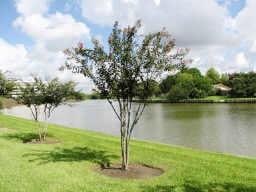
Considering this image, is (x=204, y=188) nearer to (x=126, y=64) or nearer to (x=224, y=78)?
(x=126, y=64)

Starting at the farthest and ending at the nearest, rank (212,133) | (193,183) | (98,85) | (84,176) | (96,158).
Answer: (212,133) → (96,158) → (98,85) → (84,176) → (193,183)

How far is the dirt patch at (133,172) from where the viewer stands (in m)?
8.34

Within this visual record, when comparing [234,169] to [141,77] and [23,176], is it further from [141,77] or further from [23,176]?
[23,176]

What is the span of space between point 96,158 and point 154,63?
4025mm

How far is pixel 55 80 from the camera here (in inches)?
587

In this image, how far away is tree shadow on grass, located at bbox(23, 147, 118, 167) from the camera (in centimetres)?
1011

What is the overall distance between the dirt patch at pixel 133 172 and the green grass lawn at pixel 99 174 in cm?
28

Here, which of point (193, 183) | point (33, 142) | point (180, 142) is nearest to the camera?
point (193, 183)

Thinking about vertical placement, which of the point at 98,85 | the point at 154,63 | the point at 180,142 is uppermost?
the point at 154,63

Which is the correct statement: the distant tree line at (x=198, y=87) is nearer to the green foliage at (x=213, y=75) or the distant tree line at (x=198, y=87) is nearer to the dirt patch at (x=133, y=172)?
the green foliage at (x=213, y=75)

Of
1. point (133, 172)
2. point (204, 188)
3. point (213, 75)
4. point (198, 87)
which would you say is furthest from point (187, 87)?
A: point (204, 188)

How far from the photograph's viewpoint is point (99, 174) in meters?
8.51

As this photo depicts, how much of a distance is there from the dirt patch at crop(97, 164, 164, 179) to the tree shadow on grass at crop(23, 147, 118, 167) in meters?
0.61

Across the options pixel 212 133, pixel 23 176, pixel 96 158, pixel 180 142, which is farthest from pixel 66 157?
pixel 212 133
